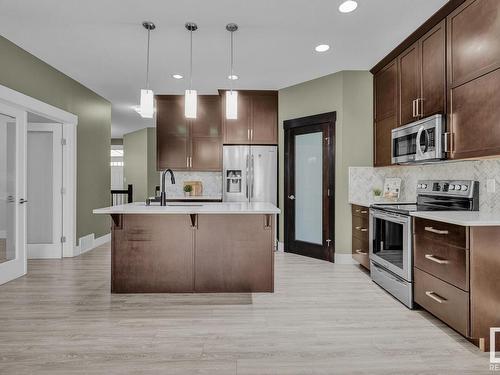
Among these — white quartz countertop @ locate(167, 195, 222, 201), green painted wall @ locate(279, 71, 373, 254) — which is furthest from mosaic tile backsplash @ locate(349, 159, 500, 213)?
white quartz countertop @ locate(167, 195, 222, 201)

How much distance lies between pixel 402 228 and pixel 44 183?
15.4ft

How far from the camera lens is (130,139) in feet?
29.2

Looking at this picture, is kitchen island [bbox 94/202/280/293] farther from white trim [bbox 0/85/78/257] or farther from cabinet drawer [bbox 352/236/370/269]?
white trim [bbox 0/85/78/257]

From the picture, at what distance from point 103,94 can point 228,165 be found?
2.55 m

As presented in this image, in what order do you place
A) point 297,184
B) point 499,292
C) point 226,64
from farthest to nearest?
point 297,184 < point 226,64 < point 499,292

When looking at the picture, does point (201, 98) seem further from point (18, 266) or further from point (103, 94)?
point (18, 266)

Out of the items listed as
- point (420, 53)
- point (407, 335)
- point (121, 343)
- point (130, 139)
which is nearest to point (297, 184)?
point (420, 53)

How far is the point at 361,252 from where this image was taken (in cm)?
394

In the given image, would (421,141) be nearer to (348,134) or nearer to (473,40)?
(473,40)

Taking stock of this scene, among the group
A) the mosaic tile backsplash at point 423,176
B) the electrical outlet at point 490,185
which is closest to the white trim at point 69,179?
the mosaic tile backsplash at point 423,176

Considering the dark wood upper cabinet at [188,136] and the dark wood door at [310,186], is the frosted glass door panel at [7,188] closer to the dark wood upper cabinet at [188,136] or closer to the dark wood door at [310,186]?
the dark wood upper cabinet at [188,136]

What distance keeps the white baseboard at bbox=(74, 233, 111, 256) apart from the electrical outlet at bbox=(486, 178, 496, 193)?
5.16m

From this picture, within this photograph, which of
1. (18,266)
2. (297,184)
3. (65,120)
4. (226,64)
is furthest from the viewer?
(297,184)

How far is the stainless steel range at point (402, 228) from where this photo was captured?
2688 millimetres
